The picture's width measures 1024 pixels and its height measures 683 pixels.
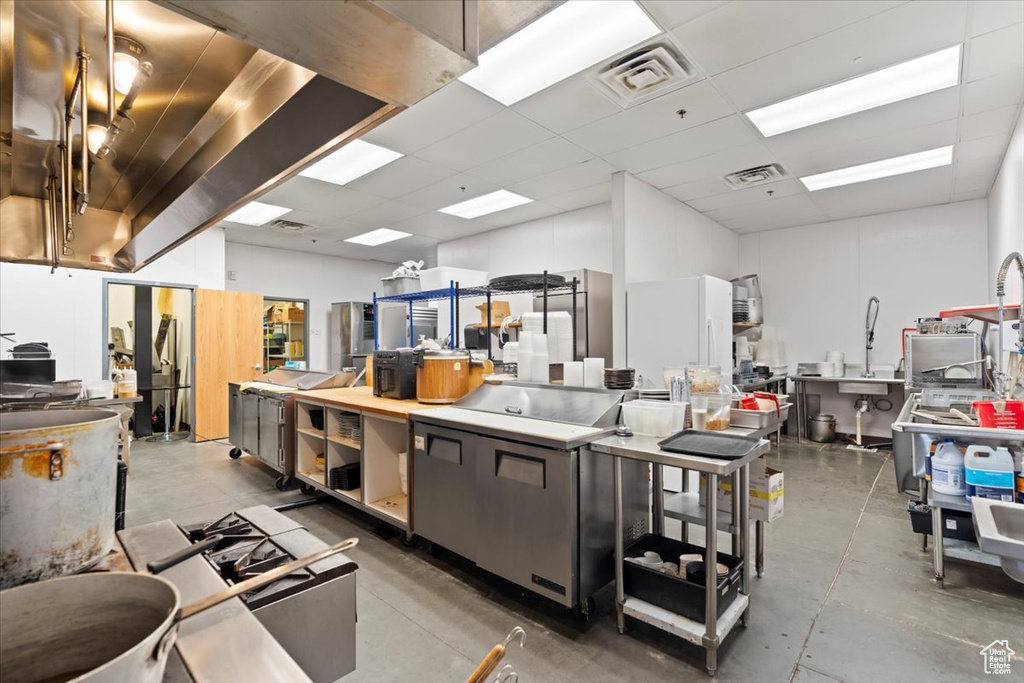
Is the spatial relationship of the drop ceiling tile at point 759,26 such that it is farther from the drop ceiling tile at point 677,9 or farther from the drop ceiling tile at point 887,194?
the drop ceiling tile at point 887,194

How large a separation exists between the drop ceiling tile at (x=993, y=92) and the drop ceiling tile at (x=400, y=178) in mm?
4185

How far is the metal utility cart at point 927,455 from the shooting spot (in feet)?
7.86

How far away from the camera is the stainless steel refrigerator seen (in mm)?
8391

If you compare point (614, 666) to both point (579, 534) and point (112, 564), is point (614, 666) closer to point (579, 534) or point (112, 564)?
point (579, 534)

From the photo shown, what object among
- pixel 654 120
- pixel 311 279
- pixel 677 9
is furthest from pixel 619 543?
pixel 311 279

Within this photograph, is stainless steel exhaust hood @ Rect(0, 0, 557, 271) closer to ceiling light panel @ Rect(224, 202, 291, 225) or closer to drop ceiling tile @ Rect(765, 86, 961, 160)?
drop ceiling tile @ Rect(765, 86, 961, 160)

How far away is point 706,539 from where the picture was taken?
73.4 inches

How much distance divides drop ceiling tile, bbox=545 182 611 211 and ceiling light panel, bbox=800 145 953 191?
211cm

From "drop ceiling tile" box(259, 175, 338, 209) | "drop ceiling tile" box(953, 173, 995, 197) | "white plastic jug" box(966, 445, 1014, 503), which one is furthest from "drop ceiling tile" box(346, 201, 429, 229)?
"drop ceiling tile" box(953, 173, 995, 197)

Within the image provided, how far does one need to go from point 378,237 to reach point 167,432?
4214mm

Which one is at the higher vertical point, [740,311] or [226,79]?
[226,79]

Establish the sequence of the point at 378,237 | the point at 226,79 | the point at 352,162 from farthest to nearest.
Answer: the point at 378,237 → the point at 352,162 → the point at 226,79

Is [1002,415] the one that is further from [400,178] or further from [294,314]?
[294,314]

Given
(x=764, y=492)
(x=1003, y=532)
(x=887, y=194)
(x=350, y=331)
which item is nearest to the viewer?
(x=1003, y=532)
